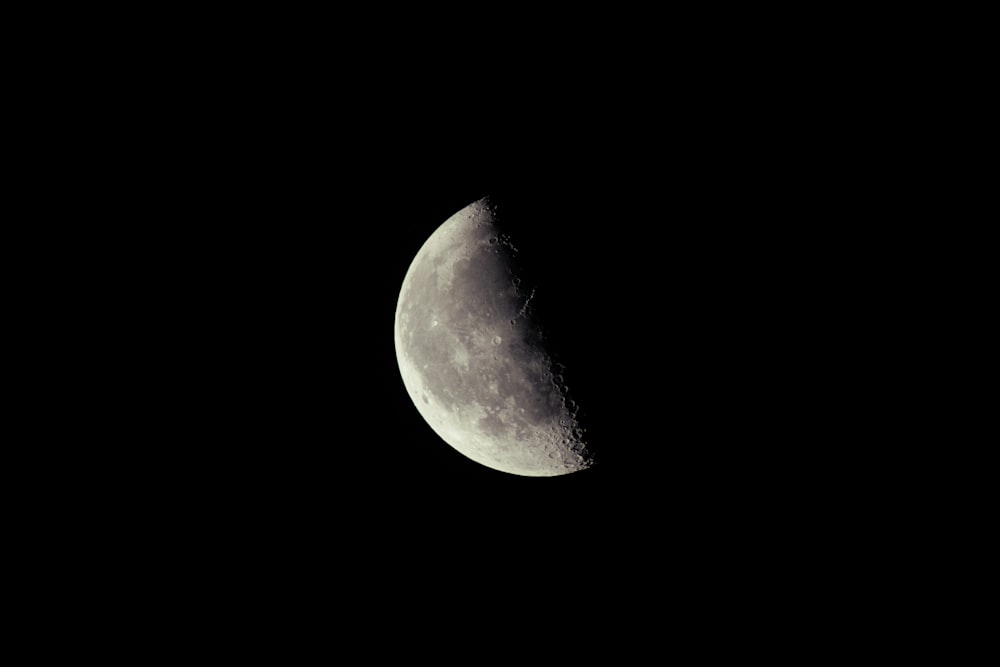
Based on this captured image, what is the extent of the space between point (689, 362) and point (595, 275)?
0.58 m

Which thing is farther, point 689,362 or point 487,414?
point 487,414

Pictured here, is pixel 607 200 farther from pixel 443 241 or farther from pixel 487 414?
pixel 487 414

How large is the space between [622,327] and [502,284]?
2.02ft

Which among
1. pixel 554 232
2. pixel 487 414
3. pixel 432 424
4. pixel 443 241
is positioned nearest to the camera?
pixel 554 232

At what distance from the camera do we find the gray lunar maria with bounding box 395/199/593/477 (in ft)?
9.32

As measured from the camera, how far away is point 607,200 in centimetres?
273

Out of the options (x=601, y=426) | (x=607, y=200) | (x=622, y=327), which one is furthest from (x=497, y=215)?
(x=601, y=426)

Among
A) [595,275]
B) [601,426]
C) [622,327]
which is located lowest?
[601,426]

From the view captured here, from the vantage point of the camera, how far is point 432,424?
3.58 metres

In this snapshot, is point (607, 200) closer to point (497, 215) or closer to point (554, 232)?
point (554, 232)

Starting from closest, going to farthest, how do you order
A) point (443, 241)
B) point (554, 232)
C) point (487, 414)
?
1. point (554, 232)
2. point (487, 414)
3. point (443, 241)

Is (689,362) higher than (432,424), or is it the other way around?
(432,424)

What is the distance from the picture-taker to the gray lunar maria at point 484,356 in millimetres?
2842

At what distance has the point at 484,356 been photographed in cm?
288
